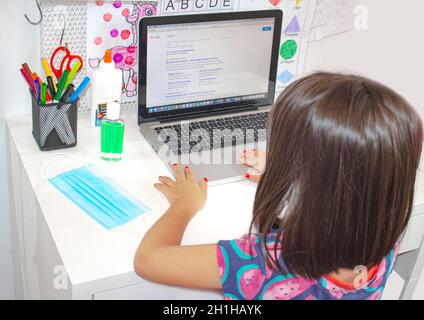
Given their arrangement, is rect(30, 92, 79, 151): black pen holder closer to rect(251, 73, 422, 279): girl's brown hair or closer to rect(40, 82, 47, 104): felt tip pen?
rect(40, 82, 47, 104): felt tip pen

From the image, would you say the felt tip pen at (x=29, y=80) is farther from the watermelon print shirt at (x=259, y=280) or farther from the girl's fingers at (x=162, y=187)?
the watermelon print shirt at (x=259, y=280)

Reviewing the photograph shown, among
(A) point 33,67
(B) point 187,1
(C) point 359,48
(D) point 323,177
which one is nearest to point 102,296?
(D) point 323,177

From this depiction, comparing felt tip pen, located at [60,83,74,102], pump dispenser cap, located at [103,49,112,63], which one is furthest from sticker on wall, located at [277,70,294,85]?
felt tip pen, located at [60,83,74,102]

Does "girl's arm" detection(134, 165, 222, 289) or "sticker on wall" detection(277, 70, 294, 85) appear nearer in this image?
"girl's arm" detection(134, 165, 222, 289)

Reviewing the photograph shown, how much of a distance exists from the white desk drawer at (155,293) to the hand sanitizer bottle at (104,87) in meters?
0.45

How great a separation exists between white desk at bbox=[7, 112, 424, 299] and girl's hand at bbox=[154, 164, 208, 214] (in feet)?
0.06

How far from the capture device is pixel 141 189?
101cm

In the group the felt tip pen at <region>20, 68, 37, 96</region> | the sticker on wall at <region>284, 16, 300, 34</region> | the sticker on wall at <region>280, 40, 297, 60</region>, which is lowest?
the felt tip pen at <region>20, 68, 37, 96</region>

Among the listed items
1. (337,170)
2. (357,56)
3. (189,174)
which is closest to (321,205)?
(337,170)

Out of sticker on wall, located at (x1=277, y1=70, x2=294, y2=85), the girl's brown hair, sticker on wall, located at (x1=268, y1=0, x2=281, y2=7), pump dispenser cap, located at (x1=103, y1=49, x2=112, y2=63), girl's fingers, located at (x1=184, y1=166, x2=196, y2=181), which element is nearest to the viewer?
the girl's brown hair

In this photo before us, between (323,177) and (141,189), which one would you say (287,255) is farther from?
(141,189)

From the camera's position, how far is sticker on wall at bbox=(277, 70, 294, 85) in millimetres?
1482

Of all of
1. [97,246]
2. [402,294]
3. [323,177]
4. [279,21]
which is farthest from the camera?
[402,294]
